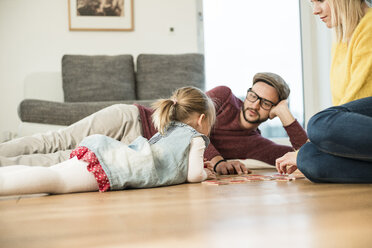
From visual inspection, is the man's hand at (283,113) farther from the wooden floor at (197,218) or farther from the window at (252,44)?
the window at (252,44)

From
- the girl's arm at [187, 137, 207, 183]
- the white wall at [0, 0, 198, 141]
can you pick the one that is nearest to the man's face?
the girl's arm at [187, 137, 207, 183]

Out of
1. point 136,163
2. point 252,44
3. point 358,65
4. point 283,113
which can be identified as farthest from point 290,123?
point 252,44

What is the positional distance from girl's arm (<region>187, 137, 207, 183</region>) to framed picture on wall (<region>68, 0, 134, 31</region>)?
2742 millimetres

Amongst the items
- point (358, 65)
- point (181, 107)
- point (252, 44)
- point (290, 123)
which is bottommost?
point (290, 123)

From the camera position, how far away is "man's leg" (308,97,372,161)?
1378 mm

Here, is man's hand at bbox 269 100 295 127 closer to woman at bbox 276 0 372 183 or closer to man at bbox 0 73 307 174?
man at bbox 0 73 307 174

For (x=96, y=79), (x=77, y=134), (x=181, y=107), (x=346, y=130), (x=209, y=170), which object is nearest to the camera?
(x=346, y=130)

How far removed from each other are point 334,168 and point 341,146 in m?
0.13

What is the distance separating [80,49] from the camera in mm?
4090

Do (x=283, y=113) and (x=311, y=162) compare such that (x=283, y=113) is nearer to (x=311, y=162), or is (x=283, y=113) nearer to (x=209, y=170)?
(x=209, y=170)

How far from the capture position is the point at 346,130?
1.39m

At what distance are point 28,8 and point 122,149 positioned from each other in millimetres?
3020

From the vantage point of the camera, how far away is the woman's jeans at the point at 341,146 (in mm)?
1387

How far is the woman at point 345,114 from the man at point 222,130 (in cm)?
53
